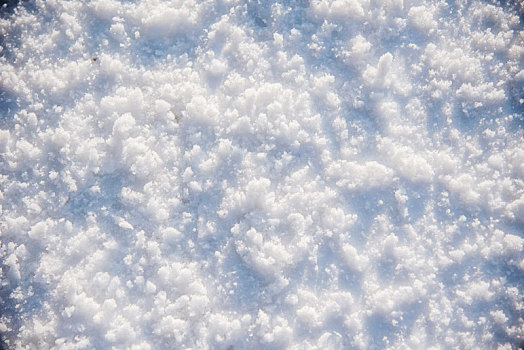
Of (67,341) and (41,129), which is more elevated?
(41,129)

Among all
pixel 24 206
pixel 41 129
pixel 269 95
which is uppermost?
pixel 41 129

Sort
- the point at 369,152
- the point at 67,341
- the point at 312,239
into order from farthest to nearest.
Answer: the point at 369,152 < the point at 312,239 < the point at 67,341

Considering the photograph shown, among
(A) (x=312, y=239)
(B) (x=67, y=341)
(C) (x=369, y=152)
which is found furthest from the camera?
(C) (x=369, y=152)

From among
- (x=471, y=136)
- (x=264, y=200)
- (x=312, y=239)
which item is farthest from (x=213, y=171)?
(x=471, y=136)

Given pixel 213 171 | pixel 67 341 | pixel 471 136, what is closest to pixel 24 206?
pixel 67 341

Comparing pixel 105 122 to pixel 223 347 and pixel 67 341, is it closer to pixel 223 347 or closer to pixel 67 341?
pixel 67 341

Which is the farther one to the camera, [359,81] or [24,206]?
[359,81]
